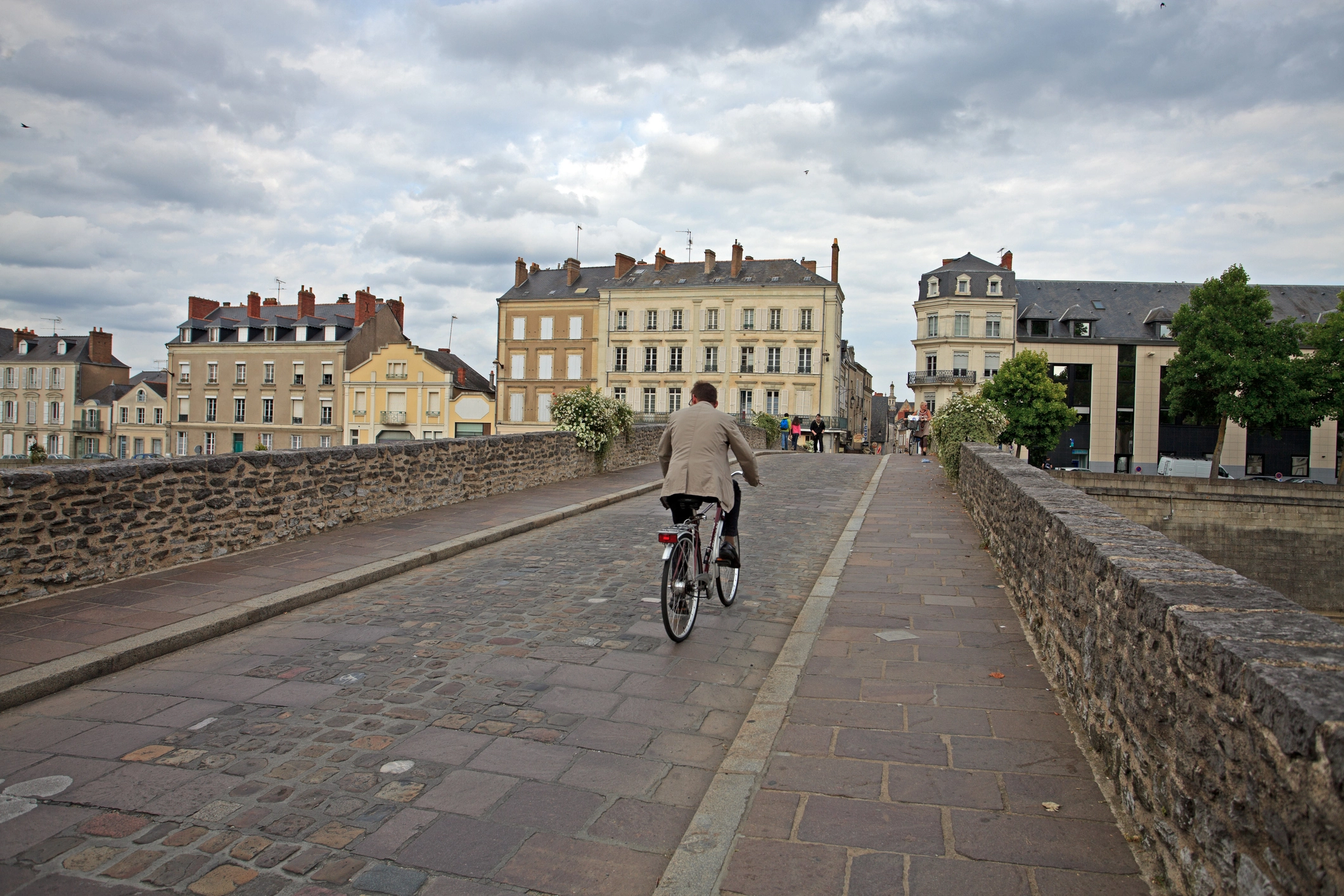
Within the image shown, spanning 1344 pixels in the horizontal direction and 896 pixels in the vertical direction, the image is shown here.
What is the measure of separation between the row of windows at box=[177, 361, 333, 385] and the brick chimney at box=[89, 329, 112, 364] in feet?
34.1

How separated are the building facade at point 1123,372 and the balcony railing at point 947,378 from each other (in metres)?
0.10

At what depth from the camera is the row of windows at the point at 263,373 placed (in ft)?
181

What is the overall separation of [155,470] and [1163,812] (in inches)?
294

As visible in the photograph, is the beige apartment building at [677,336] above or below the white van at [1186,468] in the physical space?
above

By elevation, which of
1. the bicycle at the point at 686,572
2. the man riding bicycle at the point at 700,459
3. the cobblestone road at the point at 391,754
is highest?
the man riding bicycle at the point at 700,459

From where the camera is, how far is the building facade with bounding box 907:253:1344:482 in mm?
50406

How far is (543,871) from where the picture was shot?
2.75 meters

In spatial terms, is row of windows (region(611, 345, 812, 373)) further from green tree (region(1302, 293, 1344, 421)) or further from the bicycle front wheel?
the bicycle front wheel

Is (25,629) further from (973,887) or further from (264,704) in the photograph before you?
(973,887)

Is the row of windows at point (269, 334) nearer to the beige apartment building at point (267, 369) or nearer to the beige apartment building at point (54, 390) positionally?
the beige apartment building at point (267, 369)

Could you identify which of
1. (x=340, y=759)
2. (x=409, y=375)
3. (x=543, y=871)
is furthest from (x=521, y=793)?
(x=409, y=375)

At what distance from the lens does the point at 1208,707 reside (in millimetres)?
2266

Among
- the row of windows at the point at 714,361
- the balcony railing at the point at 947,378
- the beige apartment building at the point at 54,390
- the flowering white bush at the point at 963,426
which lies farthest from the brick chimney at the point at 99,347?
the flowering white bush at the point at 963,426

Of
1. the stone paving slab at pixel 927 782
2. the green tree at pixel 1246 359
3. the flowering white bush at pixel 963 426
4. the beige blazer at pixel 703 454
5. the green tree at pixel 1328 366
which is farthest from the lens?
the green tree at pixel 1246 359
